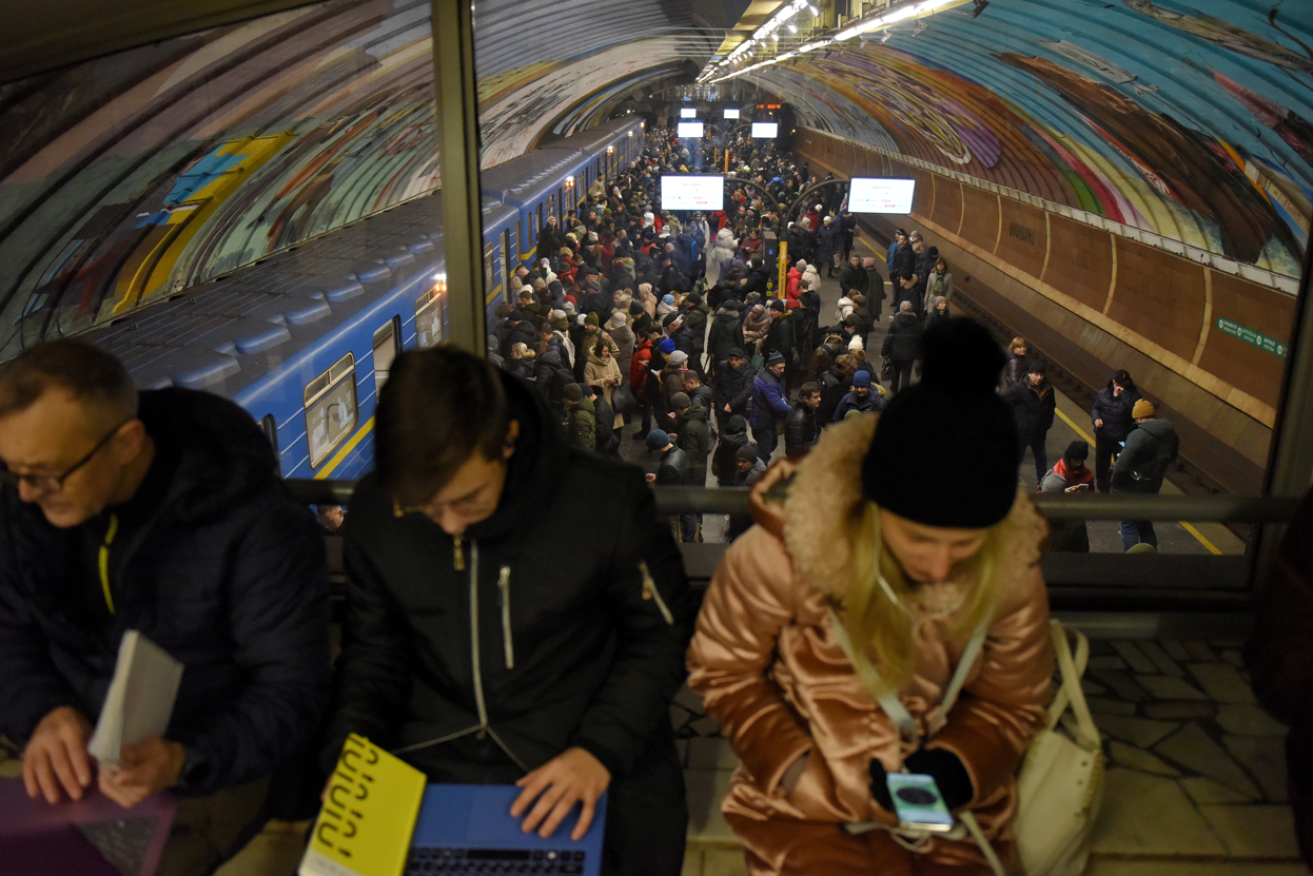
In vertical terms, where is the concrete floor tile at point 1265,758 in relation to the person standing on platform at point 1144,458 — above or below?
above

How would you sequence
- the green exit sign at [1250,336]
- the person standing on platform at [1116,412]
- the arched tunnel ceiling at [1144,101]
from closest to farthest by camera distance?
the arched tunnel ceiling at [1144,101]
the person standing on platform at [1116,412]
the green exit sign at [1250,336]

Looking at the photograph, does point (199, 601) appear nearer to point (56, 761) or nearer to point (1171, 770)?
point (56, 761)

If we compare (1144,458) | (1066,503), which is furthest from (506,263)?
(1066,503)

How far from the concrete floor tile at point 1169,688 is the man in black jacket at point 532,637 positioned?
2106 millimetres

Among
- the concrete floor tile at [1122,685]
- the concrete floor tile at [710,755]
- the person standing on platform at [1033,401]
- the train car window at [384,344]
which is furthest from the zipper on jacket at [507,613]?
the person standing on platform at [1033,401]

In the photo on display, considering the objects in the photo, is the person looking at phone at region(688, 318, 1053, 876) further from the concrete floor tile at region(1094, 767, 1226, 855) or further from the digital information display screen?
the digital information display screen

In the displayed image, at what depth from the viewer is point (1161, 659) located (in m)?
3.68

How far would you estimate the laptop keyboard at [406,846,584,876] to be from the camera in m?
1.92

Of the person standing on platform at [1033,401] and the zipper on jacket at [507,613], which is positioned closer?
the zipper on jacket at [507,613]

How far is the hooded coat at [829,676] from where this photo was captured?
2049 millimetres

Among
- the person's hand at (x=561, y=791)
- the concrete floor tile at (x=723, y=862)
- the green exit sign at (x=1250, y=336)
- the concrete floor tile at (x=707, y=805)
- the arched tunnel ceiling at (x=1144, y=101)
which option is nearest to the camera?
the person's hand at (x=561, y=791)

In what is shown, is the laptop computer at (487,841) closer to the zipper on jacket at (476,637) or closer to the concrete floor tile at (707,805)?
the zipper on jacket at (476,637)

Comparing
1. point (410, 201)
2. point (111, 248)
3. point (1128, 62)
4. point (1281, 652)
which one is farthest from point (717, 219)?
point (1281, 652)

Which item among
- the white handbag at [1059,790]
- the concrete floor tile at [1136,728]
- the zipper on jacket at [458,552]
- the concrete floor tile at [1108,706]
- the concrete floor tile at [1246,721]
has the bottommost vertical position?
the concrete floor tile at [1108,706]
